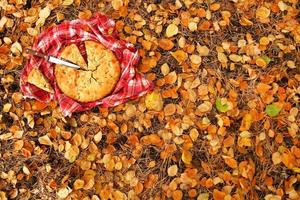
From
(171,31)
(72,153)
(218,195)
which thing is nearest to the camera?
(218,195)

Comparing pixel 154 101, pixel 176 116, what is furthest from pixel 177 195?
pixel 154 101

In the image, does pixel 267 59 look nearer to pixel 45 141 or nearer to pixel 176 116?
pixel 176 116

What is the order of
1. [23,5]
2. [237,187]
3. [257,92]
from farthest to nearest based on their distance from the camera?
1. [23,5]
2. [257,92]
3. [237,187]

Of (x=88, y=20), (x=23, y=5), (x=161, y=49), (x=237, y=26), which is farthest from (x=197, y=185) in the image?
(x=23, y=5)

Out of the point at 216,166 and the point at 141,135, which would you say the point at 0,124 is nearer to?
the point at 141,135

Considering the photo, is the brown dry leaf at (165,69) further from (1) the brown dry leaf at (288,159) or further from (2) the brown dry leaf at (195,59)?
(1) the brown dry leaf at (288,159)

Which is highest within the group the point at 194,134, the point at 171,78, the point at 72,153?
the point at 171,78

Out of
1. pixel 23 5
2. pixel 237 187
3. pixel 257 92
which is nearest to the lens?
pixel 237 187
